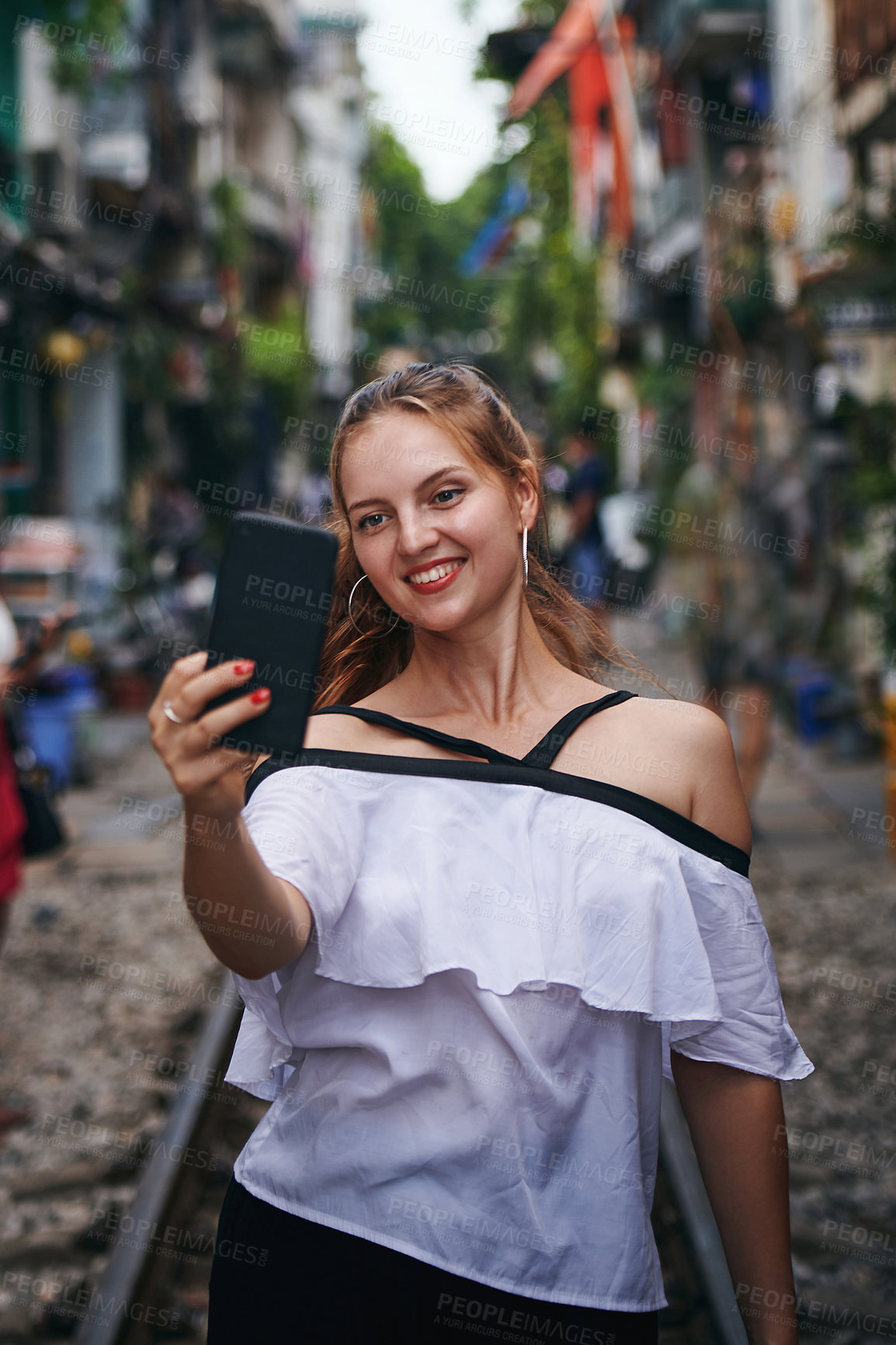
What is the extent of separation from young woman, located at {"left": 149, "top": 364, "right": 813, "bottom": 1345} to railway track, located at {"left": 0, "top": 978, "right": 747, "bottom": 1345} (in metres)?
1.31

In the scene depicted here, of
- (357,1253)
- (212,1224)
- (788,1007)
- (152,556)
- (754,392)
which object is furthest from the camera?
(754,392)

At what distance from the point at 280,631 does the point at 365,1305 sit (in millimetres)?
894

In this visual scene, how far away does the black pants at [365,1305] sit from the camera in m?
1.56

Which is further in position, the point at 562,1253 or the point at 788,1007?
the point at 788,1007

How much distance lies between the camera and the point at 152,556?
15.4 metres

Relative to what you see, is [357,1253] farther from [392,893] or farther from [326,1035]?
[392,893]

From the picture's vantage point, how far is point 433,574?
171 centimetres

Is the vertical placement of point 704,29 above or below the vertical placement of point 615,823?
above

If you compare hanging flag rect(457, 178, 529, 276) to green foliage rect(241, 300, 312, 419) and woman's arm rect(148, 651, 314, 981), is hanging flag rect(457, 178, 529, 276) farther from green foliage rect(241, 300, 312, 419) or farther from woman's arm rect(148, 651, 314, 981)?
woman's arm rect(148, 651, 314, 981)

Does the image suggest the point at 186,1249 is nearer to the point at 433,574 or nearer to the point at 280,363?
the point at 433,574

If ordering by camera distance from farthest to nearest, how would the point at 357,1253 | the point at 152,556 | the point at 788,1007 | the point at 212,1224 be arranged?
the point at 152,556
the point at 788,1007
the point at 212,1224
the point at 357,1253

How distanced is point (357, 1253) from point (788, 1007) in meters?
4.29

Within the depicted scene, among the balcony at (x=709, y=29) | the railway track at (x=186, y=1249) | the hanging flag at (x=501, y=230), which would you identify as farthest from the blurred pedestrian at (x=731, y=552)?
the hanging flag at (x=501, y=230)

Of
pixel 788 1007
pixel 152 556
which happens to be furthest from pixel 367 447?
pixel 152 556
